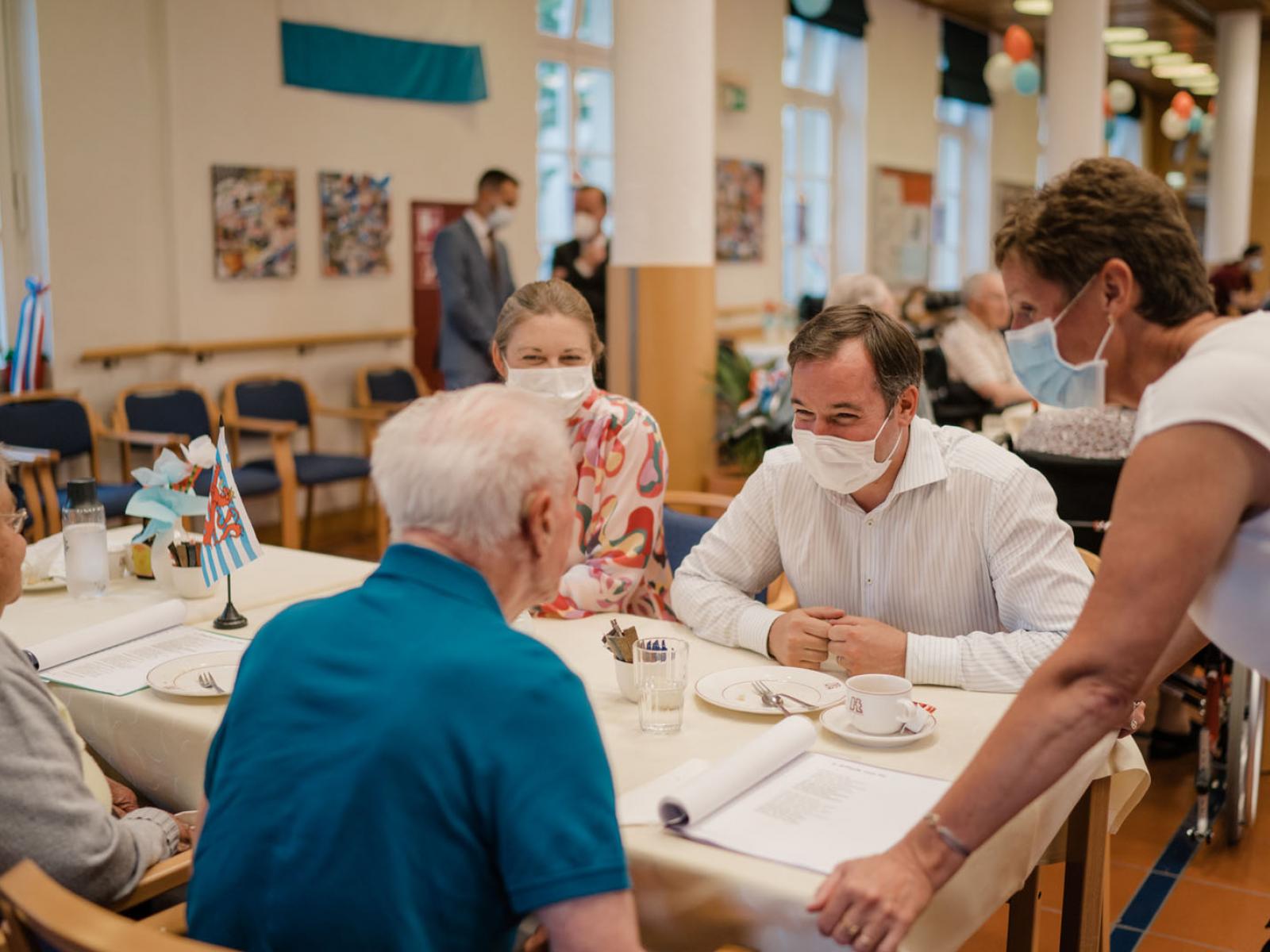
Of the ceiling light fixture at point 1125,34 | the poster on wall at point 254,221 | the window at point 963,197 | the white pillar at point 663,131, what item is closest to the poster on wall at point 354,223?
the poster on wall at point 254,221

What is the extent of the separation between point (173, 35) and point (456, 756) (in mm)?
6060

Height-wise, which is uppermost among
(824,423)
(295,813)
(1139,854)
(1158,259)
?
(1158,259)

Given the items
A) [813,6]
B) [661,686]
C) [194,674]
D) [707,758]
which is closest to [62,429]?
[194,674]

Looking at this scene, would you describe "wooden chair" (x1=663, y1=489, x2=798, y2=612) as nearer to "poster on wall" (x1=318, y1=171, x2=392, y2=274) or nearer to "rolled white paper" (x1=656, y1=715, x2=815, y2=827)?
"rolled white paper" (x1=656, y1=715, x2=815, y2=827)

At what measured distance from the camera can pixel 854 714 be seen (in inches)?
77.0

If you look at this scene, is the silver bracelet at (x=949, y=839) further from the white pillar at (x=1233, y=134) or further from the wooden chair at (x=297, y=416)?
the white pillar at (x=1233, y=134)

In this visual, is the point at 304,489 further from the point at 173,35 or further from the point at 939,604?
the point at 939,604

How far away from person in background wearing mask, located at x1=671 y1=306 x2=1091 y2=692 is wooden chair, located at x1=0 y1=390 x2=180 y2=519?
3756mm

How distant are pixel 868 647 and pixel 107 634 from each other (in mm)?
1457

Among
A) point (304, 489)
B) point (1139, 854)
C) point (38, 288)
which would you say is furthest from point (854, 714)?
point (304, 489)

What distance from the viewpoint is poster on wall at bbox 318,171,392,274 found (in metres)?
7.27

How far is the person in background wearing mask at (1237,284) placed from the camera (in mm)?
11445

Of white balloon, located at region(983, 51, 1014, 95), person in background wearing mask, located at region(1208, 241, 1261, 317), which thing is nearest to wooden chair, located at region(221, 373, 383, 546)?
white balloon, located at region(983, 51, 1014, 95)

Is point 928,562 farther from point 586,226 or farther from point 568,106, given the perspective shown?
point 568,106
